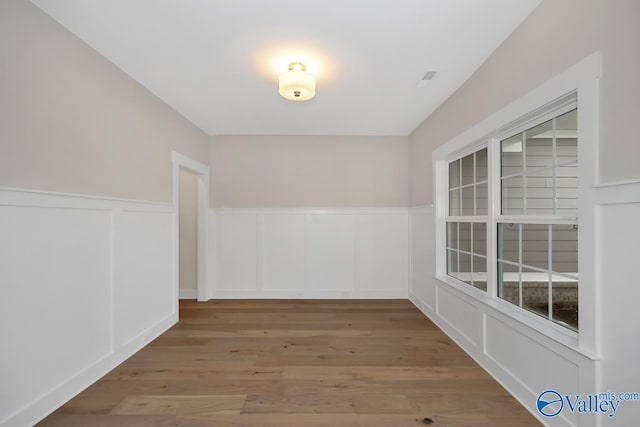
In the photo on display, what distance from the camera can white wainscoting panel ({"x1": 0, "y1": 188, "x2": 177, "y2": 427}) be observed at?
170 cm

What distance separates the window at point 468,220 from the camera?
8.98 feet

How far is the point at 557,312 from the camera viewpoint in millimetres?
1855

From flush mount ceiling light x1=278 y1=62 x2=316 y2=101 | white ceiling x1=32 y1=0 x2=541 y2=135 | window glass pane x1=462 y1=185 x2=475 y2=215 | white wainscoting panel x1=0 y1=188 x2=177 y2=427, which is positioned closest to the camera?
white wainscoting panel x1=0 y1=188 x2=177 y2=427

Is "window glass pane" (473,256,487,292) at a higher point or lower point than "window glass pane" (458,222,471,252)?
lower

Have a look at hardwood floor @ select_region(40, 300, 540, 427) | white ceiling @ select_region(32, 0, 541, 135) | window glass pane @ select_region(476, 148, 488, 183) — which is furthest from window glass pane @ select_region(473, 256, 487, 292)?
white ceiling @ select_region(32, 0, 541, 135)

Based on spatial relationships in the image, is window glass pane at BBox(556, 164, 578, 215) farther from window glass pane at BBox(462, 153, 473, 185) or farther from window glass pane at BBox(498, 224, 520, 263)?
window glass pane at BBox(462, 153, 473, 185)

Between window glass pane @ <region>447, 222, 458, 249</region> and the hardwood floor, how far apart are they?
98cm

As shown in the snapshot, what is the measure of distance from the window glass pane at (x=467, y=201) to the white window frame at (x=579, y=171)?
491mm

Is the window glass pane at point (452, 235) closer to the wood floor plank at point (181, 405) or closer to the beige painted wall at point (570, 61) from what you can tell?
the beige painted wall at point (570, 61)

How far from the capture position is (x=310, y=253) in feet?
15.2

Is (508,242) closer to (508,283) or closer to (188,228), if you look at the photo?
(508,283)

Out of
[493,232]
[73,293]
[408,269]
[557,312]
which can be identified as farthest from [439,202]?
[73,293]

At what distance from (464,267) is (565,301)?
1313mm

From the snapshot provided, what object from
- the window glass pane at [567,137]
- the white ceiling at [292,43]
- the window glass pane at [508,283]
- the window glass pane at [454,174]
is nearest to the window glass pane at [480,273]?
the window glass pane at [508,283]
